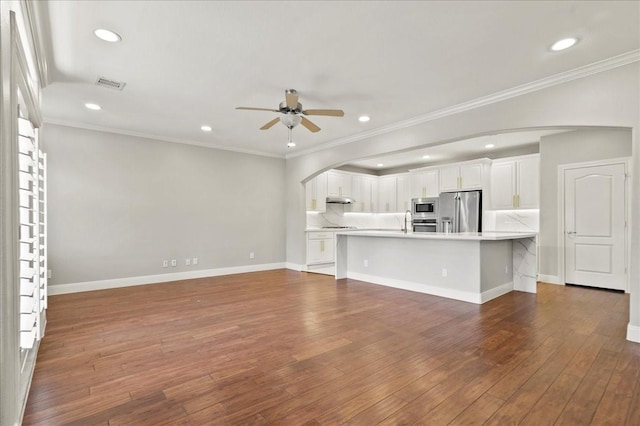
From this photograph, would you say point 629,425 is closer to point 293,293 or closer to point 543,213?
point 293,293

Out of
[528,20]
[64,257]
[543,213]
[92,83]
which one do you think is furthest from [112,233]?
[543,213]

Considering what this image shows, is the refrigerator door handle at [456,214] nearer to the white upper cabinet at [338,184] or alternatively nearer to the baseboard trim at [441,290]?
the baseboard trim at [441,290]

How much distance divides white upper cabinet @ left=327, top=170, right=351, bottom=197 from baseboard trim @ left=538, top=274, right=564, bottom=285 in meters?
4.77

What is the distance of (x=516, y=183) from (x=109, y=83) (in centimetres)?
740

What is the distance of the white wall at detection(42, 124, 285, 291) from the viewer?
5.04 m

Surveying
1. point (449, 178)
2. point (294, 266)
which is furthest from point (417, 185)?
point (294, 266)

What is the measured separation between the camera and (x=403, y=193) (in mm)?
8805

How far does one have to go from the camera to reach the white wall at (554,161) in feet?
17.4

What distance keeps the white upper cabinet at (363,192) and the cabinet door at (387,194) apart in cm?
20

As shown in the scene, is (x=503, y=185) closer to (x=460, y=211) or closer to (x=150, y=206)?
(x=460, y=211)

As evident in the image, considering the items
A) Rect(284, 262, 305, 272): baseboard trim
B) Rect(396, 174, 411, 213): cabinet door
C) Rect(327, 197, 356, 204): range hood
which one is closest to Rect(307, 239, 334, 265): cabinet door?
Rect(284, 262, 305, 272): baseboard trim

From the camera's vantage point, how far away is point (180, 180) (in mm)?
6195

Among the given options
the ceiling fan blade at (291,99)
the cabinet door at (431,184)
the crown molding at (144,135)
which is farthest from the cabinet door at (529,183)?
the crown molding at (144,135)

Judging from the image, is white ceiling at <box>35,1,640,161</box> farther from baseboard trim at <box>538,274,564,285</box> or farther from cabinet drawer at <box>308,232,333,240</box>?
baseboard trim at <box>538,274,564,285</box>
